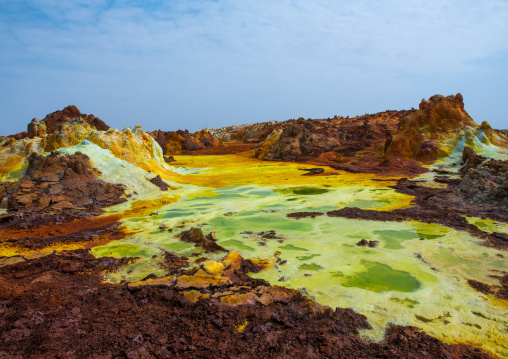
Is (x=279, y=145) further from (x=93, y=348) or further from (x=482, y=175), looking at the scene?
(x=93, y=348)

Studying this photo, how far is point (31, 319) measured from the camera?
360 cm

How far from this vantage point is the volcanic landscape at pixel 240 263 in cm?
337

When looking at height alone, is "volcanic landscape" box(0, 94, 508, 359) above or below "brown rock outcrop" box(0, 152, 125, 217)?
below

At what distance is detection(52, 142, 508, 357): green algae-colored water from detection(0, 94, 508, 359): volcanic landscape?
0.11 feet

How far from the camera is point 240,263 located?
5.53 metres

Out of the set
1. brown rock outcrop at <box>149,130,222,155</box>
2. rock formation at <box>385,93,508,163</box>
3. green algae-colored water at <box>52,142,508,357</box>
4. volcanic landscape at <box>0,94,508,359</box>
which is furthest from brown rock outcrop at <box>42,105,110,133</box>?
rock formation at <box>385,93,508,163</box>

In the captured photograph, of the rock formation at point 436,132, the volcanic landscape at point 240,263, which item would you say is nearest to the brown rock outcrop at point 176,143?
the volcanic landscape at point 240,263

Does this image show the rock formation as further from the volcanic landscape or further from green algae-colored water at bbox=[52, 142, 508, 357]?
green algae-colored water at bbox=[52, 142, 508, 357]

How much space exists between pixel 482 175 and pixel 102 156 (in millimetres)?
14235

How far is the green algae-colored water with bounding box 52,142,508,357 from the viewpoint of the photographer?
13.0 ft

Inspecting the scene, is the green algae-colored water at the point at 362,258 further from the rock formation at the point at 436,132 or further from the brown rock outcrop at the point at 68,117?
the brown rock outcrop at the point at 68,117

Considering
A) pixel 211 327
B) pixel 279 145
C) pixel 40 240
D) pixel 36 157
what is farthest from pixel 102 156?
pixel 279 145

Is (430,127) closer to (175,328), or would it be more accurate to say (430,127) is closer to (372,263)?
(372,263)

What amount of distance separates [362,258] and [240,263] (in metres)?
2.31
